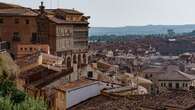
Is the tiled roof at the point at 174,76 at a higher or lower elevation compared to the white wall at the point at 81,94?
lower

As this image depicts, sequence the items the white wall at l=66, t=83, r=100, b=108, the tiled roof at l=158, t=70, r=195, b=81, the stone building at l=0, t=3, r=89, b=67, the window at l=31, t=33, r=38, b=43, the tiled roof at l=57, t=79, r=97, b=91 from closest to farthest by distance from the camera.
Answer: the white wall at l=66, t=83, r=100, b=108, the tiled roof at l=57, t=79, r=97, b=91, the stone building at l=0, t=3, r=89, b=67, the window at l=31, t=33, r=38, b=43, the tiled roof at l=158, t=70, r=195, b=81

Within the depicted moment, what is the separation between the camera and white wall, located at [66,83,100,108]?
A: 34191mm

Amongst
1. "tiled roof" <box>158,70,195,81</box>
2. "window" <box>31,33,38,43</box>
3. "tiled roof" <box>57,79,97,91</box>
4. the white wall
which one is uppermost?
"window" <box>31,33,38,43</box>

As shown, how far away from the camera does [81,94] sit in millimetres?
34812

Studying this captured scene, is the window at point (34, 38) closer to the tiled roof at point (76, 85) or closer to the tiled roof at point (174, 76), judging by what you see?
the tiled roof at point (174, 76)

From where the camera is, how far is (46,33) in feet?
213

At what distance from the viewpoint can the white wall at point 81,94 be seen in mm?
34191

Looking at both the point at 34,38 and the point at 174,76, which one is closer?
the point at 34,38

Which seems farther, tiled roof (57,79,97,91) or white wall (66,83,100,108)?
tiled roof (57,79,97,91)

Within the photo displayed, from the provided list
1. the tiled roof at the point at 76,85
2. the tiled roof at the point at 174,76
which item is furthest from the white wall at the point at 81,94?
the tiled roof at the point at 174,76

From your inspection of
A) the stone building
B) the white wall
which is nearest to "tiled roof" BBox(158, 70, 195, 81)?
the stone building

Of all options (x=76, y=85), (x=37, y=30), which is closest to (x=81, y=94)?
(x=76, y=85)

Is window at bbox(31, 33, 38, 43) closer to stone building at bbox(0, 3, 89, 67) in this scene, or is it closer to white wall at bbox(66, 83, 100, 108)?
stone building at bbox(0, 3, 89, 67)

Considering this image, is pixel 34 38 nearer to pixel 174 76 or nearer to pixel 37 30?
pixel 37 30
